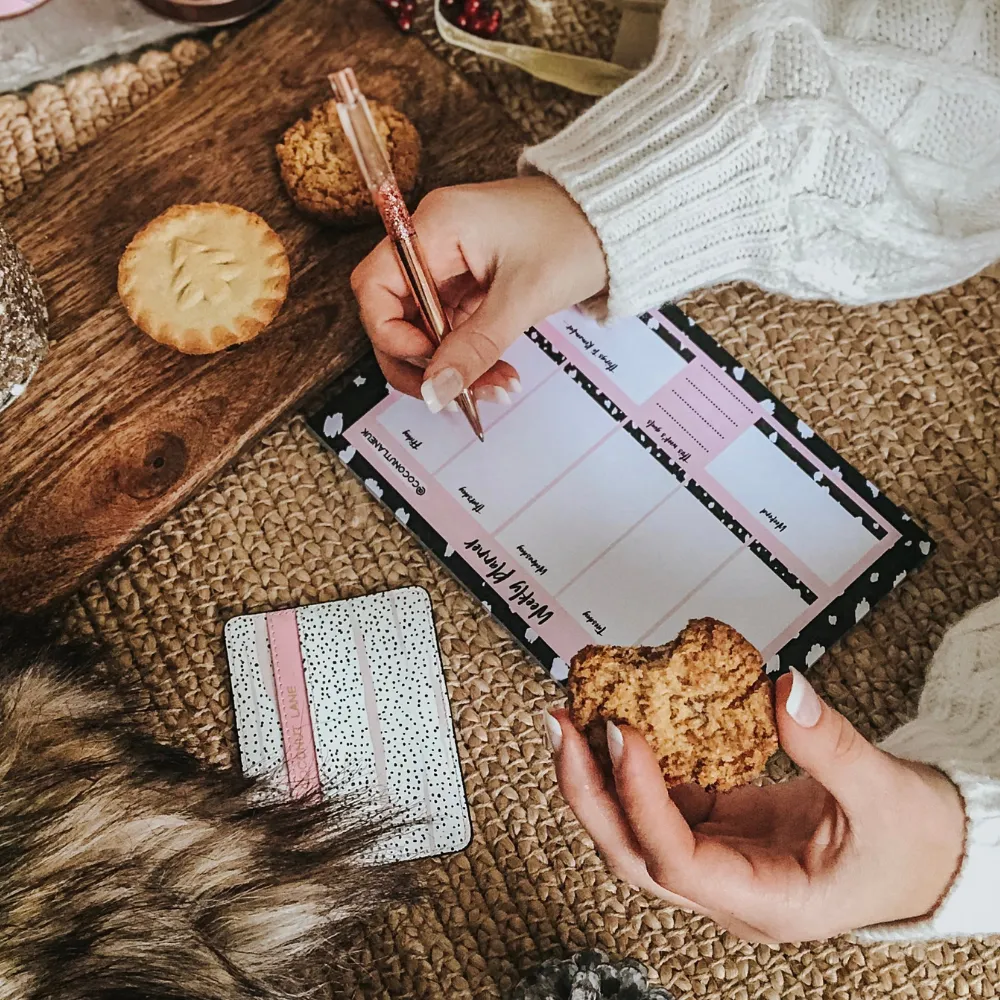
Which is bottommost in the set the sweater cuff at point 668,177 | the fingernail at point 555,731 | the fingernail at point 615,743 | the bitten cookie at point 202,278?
the fingernail at point 555,731

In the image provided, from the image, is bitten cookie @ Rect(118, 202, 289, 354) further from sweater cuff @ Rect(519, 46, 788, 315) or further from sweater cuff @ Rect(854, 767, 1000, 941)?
sweater cuff @ Rect(854, 767, 1000, 941)

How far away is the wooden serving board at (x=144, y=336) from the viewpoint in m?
0.62

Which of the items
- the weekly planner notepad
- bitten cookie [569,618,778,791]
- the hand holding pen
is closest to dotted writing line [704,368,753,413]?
the weekly planner notepad

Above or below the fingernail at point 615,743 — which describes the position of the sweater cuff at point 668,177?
above

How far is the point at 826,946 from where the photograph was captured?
0.62 meters

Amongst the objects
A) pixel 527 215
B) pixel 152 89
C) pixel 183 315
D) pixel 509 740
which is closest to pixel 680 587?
pixel 509 740

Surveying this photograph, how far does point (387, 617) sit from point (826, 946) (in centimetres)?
34

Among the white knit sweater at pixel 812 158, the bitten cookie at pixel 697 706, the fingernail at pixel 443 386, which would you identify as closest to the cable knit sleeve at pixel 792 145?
the white knit sweater at pixel 812 158

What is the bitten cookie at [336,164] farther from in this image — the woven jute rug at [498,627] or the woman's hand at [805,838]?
the woman's hand at [805,838]

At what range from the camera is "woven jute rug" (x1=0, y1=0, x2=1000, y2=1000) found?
619mm

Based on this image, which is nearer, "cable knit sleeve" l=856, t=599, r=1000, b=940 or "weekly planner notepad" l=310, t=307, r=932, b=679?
"cable knit sleeve" l=856, t=599, r=1000, b=940

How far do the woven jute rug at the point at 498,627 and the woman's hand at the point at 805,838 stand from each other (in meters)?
0.11

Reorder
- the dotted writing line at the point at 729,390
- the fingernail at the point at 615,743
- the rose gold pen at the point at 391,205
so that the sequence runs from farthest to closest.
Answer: the dotted writing line at the point at 729,390
the rose gold pen at the point at 391,205
the fingernail at the point at 615,743

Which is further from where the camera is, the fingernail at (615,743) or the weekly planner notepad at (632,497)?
the weekly planner notepad at (632,497)
